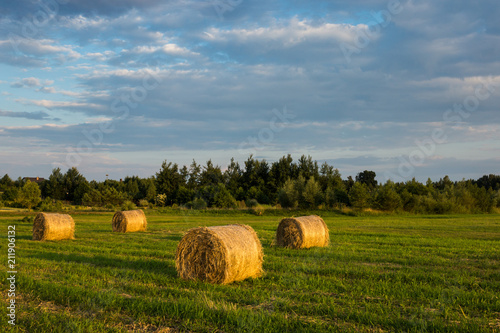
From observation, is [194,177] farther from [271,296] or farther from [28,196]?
[271,296]

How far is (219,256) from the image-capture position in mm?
9625

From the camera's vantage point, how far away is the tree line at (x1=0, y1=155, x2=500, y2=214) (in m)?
53.7

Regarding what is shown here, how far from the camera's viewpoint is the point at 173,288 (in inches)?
343

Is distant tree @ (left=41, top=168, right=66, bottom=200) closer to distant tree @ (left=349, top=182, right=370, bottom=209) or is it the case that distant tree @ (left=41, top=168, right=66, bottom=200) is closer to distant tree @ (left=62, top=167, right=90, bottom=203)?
distant tree @ (left=62, top=167, right=90, bottom=203)

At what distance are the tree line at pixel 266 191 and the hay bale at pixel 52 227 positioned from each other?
3132 centimetres

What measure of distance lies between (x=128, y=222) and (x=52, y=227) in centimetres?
559

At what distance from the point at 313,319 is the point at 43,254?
11.1 m

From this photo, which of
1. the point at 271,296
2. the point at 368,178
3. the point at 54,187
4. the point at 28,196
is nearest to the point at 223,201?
the point at 28,196

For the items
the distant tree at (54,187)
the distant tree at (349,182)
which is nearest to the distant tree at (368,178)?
the distant tree at (349,182)

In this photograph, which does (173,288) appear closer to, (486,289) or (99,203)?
(486,289)

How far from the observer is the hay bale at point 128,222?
2386 cm

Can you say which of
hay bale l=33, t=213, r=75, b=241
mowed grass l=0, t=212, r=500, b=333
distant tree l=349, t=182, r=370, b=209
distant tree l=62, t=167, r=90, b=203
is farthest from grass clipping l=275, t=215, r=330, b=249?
distant tree l=62, t=167, r=90, b=203

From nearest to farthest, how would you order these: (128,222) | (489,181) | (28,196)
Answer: (128,222)
(28,196)
(489,181)

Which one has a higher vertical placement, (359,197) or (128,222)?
(359,197)
